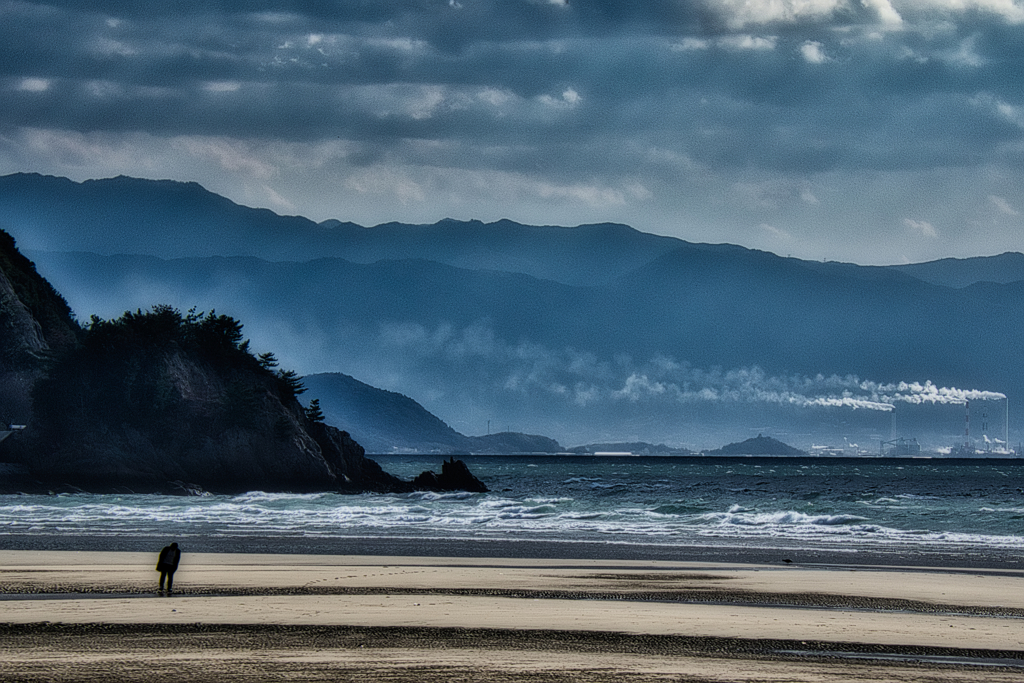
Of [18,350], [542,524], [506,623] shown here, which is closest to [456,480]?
[18,350]

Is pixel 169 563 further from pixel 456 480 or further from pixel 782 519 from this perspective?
pixel 456 480

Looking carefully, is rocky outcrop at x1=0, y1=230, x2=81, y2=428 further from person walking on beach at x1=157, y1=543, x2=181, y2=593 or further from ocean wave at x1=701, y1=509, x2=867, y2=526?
person walking on beach at x1=157, y1=543, x2=181, y2=593

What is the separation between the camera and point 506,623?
1927 cm

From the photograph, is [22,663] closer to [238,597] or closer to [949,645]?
[238,597]

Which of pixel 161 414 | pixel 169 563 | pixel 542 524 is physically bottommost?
pixel 542 524

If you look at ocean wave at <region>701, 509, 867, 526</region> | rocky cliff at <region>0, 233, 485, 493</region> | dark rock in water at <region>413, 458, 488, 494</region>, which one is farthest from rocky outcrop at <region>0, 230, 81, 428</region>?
ocean wave at <region>701, 509, 867, 526</region>

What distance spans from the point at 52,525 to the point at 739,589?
33036 mm

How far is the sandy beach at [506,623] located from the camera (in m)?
15.0

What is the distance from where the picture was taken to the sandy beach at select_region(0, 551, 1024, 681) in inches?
589

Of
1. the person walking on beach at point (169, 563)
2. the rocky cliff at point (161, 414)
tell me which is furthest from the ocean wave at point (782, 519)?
the rocky cliff at point (161, 414)

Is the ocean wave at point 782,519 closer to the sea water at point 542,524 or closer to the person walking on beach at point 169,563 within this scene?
the sea water at point 542,524

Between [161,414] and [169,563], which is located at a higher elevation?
[161,414]

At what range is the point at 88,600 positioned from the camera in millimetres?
21922

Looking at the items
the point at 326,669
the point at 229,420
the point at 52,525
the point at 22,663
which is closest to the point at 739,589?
the point at 326,669
